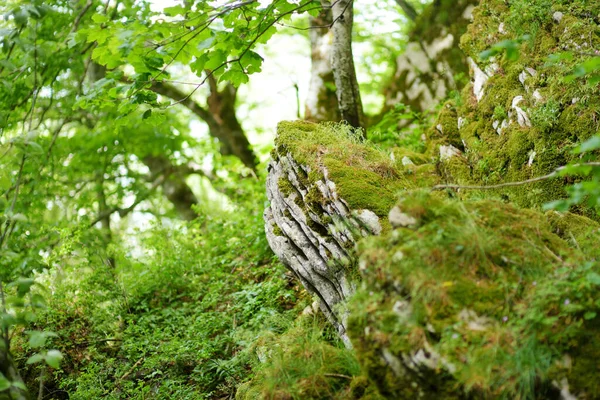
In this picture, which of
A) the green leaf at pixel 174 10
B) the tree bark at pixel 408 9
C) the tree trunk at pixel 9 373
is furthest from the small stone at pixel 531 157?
the tree bark at pixel 408 9

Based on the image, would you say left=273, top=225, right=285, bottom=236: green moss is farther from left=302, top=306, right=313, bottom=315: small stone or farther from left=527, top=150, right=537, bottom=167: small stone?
left=527, top=150, right=537, bottom=167: small stone

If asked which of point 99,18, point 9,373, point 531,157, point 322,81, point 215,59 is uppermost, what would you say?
point 322,81

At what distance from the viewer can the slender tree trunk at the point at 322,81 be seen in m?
8.81

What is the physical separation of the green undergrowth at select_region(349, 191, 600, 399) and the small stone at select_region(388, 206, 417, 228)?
0.12 feet

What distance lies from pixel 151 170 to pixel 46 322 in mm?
6947

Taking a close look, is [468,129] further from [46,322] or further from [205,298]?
[46,322]

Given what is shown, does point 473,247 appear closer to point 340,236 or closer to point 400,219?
point 400,219

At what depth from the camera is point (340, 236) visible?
14.2 feet

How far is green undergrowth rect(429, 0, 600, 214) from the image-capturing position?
4766 millimetres

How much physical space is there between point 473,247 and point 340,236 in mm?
1550

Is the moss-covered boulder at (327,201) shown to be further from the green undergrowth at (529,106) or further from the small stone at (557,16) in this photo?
the small stone at (557,16)

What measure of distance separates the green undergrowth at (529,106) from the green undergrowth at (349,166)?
2.43 ft

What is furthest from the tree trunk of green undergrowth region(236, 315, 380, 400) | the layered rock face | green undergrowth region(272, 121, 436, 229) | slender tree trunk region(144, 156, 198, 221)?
slender tree trunk region(144, 156, 198, 221)

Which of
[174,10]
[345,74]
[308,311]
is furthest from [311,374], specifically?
[345,74]
